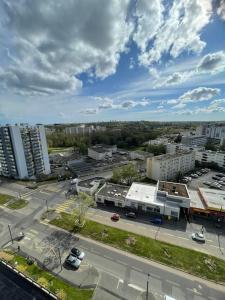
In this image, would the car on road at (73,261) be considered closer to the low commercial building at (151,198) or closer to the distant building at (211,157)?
the low commercial building at (151,198)

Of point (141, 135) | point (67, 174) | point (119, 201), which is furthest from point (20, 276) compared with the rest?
point (141, 135)

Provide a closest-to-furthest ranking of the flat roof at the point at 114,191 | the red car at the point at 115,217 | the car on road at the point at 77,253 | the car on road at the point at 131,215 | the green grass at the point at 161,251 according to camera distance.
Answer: the green grass at the point at 161,251
the car on road at the point at 77,253
the red car at the point at 115,217
the car on road at the point at 131,215
the flat roof at the point at 114,191

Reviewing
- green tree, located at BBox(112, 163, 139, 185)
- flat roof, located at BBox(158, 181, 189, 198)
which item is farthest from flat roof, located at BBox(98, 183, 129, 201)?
flat roof, located at BBox(158, 181, 189, 198)

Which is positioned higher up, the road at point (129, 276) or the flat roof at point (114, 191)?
the flat roof at point (114, 191)

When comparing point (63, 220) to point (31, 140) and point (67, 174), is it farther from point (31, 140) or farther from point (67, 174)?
point (31, 140)

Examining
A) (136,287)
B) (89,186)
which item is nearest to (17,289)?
(136,287)

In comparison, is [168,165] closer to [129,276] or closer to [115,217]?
[115,217]

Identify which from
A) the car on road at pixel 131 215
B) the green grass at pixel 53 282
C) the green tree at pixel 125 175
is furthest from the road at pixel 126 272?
the green tree at pixel 125 175
